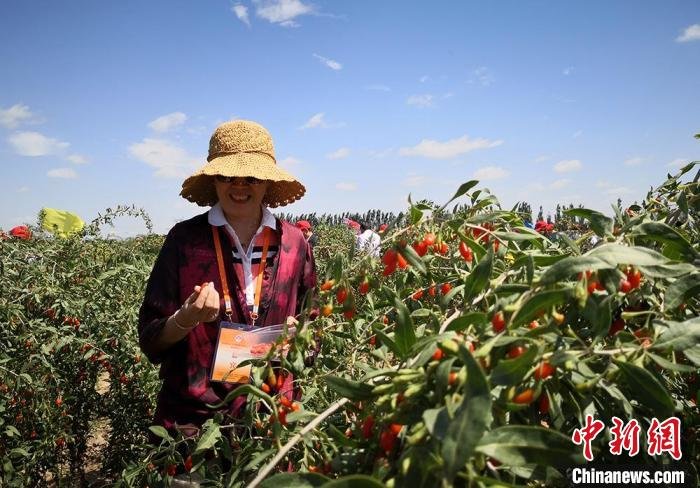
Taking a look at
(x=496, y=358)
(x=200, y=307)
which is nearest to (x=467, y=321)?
(x=496, y=358)

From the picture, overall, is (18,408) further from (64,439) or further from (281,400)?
(281,400)

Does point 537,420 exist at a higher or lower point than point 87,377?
higher

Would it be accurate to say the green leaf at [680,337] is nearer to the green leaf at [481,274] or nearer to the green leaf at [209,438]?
the green leaf at [481,274]

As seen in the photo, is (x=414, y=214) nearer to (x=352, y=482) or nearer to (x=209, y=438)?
(x=352, y=482)

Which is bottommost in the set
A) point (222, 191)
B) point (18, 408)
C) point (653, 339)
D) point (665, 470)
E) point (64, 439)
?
point (64, 439)

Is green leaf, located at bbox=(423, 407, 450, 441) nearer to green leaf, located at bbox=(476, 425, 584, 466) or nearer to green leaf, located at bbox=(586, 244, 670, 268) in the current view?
green leaf, located at bbox=(476, 425, 584, 466)

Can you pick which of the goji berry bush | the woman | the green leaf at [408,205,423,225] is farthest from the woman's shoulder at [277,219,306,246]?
the green leaf at [408,205,423,225]

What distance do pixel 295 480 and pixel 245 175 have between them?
3.77 feet

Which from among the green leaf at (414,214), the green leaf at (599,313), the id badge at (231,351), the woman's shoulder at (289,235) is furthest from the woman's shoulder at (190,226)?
the green leaf at (599,313)

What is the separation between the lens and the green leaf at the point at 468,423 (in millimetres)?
428

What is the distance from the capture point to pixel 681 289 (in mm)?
680

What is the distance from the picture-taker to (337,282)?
83 centimetres

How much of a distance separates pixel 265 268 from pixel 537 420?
1.18m

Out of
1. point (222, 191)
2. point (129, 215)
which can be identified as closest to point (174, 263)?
point (222, 191)
